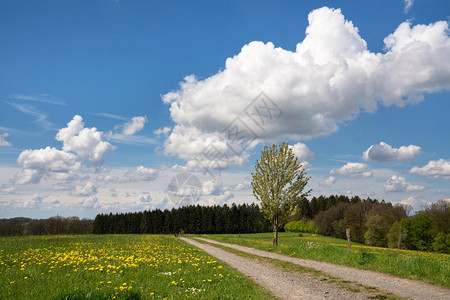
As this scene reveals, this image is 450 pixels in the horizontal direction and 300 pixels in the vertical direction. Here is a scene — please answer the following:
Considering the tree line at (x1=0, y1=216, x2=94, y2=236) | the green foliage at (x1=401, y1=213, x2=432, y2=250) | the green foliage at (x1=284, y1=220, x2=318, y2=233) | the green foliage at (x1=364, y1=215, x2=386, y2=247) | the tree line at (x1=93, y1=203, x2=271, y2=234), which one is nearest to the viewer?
the green foliage at (x1=401, y1=213, x2=432, y2=250)

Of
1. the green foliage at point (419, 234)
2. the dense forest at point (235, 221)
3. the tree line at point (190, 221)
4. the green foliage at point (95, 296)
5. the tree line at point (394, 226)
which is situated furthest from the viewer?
the tree line at point (190, 221)

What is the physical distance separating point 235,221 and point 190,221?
62.6ft

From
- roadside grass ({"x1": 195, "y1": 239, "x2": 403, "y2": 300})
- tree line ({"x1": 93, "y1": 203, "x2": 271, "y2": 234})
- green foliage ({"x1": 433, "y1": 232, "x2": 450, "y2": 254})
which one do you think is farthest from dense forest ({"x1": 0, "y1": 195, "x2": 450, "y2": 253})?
roadside grass ({"x1": 195, "y1": 239, "x2": 403, "y2": 300})

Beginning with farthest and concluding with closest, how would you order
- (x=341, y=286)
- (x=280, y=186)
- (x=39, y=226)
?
(x=39, y=226) < (x=280, y=186) < (x=341, y=286)

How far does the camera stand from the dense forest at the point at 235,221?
81375 millimetres

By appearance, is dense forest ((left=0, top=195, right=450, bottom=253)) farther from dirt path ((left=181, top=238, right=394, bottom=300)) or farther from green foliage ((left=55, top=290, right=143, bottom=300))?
green foliage ((left=55, top=290, right=143, bottom=300))

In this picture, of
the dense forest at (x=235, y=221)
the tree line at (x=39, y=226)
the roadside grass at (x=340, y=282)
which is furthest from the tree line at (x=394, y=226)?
the tree line at (x=39, y=226)

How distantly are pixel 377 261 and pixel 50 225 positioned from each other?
127 meters

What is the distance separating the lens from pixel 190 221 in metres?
121

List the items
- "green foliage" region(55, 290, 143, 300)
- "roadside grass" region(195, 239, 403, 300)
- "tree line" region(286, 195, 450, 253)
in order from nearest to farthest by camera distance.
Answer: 1. "green foliage" region(55, 290, 143, 300)
2. "roadside grass" region(195, 239, 403, 300)
3. "tree line" region(286, 195, 450, 253)

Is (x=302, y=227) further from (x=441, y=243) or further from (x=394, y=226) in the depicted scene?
(x=441, y=243)

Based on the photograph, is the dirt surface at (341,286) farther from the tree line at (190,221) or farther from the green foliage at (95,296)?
the tree line at (190,221)

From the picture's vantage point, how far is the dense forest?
8138 cm

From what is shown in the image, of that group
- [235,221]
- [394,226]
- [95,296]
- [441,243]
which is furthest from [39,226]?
[95,296]
